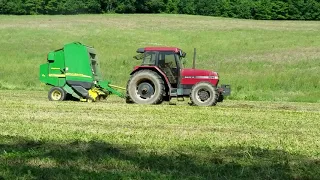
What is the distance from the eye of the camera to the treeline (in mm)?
80375

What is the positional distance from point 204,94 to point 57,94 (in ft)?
15.0

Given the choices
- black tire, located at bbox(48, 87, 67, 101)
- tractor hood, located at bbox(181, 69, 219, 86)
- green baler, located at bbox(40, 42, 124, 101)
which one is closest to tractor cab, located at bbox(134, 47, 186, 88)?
tractor hood, located at bbox(181, 69, 219, 86)

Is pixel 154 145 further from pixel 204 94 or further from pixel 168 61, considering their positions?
pixel 168 61

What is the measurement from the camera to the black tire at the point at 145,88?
1662 centimetres

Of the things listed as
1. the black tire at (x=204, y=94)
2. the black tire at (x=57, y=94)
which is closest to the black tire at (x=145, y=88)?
the black tire at (x=204, y=94)

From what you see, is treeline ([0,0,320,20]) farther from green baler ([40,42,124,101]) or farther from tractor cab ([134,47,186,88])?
tractor cab ([134,47,186,88])

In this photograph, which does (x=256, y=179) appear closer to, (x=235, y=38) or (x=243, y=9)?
(x=235, y=38)

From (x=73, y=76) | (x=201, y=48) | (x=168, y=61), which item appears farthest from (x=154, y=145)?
(x=201, y=48)

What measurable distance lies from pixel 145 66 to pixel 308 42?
25.8 m

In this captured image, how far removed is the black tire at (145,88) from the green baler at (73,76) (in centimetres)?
69

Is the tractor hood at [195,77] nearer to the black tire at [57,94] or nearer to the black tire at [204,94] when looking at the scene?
the black tire at [204,94]

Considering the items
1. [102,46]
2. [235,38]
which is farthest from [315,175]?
[235,38]

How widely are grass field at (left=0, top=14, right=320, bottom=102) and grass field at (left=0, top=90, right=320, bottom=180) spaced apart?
10.1 meters

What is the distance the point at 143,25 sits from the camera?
52812 millimetres
